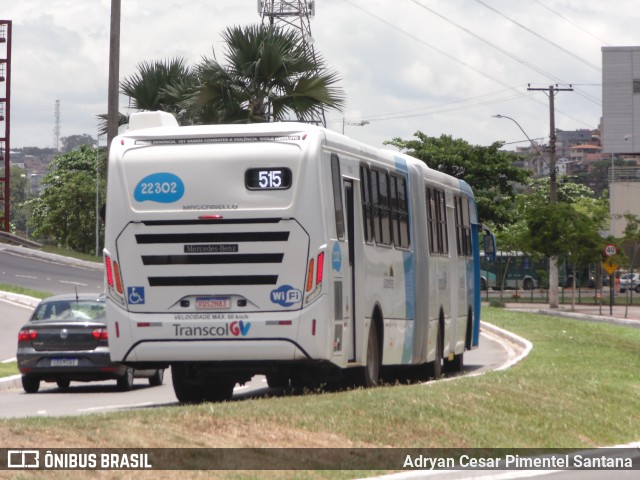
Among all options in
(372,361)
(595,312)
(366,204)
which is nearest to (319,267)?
(366,204)

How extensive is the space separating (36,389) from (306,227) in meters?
8.21

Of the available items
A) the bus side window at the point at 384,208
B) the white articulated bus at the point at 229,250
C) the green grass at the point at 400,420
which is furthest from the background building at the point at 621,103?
the white articulated bus at the point at 229,250

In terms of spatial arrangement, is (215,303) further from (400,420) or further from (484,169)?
(484,169)

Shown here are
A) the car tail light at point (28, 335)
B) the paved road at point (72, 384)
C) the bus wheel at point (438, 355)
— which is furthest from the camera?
the bus wheel at point (438, 355)

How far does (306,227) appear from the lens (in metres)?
15.3

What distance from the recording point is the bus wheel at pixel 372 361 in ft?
57.1

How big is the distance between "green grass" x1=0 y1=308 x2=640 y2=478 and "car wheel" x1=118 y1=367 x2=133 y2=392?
6.37 m

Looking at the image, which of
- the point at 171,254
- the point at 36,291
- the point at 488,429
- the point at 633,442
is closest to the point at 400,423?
the point at 488,429

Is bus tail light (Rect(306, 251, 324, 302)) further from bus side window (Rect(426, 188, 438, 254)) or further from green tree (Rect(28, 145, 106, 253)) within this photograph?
green tree (Rect(28, 145, 106, 253))

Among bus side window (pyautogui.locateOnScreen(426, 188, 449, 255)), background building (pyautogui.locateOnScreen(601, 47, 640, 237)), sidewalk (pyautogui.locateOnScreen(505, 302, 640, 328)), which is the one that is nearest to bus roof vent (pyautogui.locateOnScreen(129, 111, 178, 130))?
bus side window (pyautogui.locateOnScreen(426, 188, 449, 255))

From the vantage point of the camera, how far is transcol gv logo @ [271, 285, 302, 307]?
50.4 ft

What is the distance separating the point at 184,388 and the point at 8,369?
31.6 ft

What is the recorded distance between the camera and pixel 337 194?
1622 centimetres

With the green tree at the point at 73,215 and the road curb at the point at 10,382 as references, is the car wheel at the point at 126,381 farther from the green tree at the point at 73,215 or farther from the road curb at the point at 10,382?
the green tree at the point at 73,215
